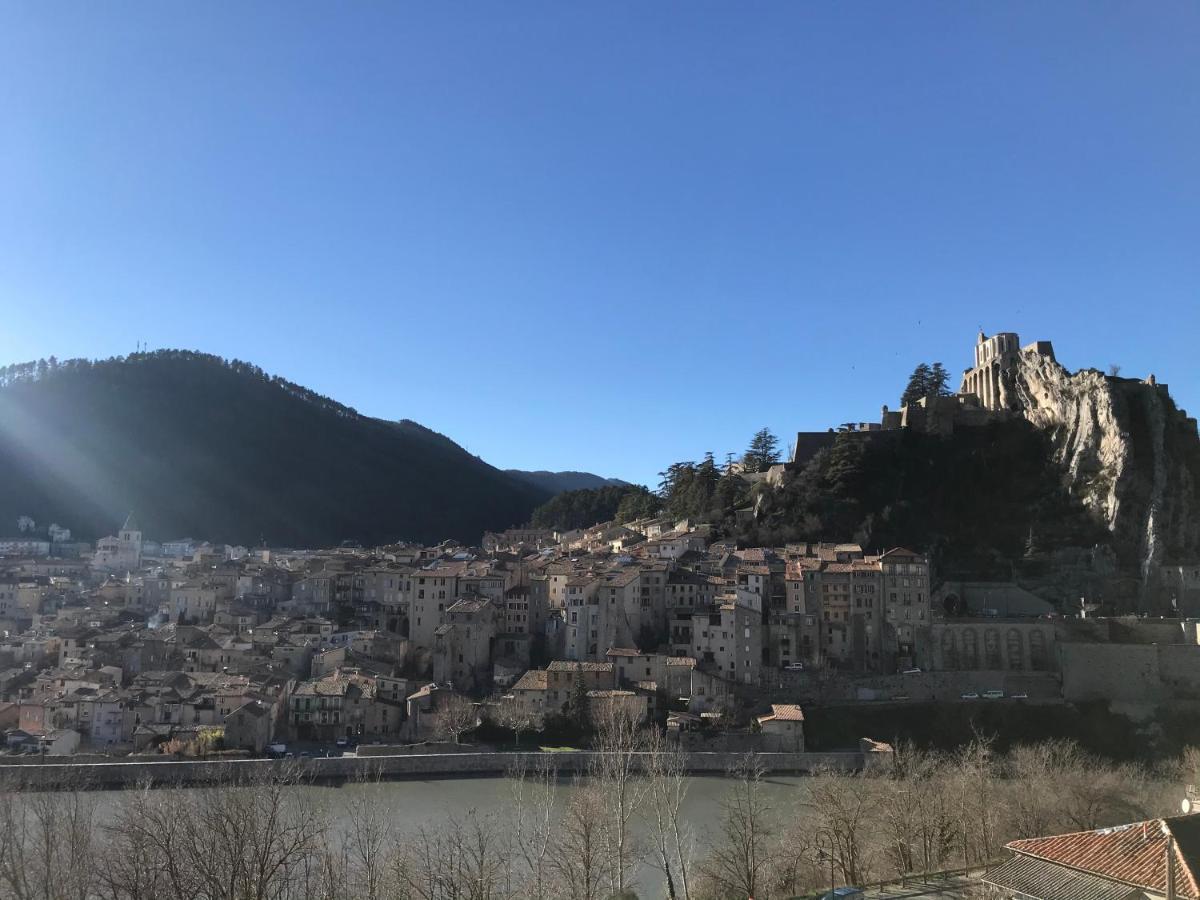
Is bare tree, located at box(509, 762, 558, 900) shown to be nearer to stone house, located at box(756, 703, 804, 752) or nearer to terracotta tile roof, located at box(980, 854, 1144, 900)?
terracotta tile roof, located at box(980, 854, 1144, 900)

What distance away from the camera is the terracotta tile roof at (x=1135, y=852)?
1305cm

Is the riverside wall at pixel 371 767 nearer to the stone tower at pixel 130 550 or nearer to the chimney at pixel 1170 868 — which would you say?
the chimney at pixel 1170 868

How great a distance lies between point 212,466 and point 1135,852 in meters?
95.4

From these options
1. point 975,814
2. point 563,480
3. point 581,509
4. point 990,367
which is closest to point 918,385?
point 990,367

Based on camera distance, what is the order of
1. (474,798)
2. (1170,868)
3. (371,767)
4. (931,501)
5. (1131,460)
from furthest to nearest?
(931,501) < (1131,460) < (371,767) < (474,798) < (1170,868)

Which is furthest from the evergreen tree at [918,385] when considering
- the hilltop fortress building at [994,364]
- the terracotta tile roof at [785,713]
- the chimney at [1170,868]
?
the chimney at [1170,868]

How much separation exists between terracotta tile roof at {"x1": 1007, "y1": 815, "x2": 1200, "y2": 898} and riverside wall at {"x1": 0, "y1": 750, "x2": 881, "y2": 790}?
1570 cm

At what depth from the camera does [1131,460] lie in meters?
52.1

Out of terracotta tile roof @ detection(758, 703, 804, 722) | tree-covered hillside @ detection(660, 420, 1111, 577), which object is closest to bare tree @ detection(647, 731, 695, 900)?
terracotta tile roof @ detection(758, 703, 804, 722)

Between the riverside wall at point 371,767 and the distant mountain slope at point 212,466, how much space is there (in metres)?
61.9

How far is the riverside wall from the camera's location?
2942 cm

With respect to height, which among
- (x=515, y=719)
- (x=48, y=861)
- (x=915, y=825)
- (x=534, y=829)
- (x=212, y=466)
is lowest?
(x=534, y=829)

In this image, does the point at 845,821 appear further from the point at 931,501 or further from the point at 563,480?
the point at 563,480

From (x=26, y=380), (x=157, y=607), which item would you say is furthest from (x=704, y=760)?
(x=26, y=380)
